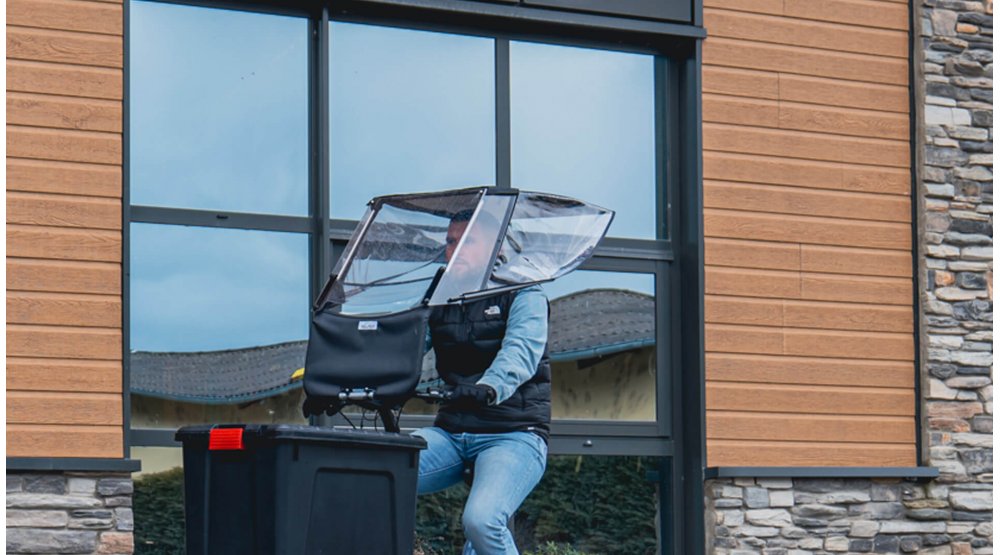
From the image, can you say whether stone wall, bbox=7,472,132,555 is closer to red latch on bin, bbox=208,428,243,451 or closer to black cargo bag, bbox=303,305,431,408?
black cargo bag, bbox=303,305,431,408

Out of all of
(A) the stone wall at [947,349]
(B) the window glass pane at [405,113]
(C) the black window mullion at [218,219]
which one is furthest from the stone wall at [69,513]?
(A) the stone wall at [947,349]

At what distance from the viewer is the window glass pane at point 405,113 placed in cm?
861

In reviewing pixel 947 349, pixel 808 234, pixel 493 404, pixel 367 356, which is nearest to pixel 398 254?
pixel 367 356

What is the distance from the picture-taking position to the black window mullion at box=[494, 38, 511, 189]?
888cm

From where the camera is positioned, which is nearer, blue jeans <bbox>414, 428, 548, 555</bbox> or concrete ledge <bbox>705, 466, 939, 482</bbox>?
blue jeans <bbox>414, 428, 548, 555</bbox>

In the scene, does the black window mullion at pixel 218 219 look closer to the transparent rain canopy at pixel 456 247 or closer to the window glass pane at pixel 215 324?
the window glass pane at pixel 215 324

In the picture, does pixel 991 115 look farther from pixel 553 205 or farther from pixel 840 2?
pixel 553 205

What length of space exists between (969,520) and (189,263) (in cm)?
472

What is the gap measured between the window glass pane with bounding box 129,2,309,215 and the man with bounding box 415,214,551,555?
2.74 m

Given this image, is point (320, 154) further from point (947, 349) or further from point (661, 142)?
point (947, 349)

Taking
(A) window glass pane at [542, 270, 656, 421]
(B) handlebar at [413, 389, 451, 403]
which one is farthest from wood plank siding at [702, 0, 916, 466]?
(B) handlebar at [413, 389, 451, 403]

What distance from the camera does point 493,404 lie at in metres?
Answer: 5.48

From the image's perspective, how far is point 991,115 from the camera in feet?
31.8

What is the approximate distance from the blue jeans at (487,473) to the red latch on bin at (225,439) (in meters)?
0.86
